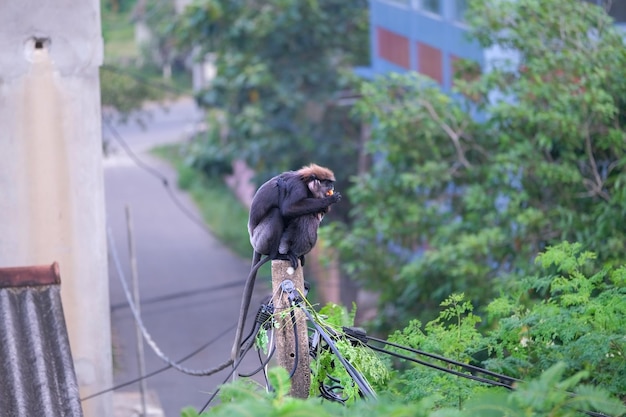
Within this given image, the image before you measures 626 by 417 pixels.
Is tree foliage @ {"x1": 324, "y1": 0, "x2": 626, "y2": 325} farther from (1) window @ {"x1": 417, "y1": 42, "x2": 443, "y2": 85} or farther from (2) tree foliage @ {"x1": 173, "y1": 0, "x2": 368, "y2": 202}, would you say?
(2) tree foliage @ {"x1": 173, "y1": 0, "x2": 368, "y2": 202}

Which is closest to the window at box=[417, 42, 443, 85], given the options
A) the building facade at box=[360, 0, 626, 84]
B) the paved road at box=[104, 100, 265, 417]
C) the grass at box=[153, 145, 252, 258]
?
the building facade at box=[360, 0, 626, 84]

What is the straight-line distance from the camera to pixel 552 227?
10.2 metres

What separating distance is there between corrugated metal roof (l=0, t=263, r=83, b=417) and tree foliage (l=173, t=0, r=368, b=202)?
8.63 m

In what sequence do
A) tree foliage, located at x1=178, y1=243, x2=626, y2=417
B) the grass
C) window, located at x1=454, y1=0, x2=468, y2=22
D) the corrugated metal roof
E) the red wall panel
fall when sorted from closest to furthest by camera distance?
1. tree foliage, located at x1=178, y1=243, x2=626, y2=417
2. the corrugated metal roof
3. window, located at x1=454, y1=0, x2=468, y2=22
4. the red wall panel
5. the grass

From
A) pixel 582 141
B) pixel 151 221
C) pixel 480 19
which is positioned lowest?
pixel 151 221

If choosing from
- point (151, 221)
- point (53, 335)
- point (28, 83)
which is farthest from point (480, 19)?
point (151, 221)

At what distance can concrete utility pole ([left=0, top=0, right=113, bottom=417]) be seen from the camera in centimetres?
733

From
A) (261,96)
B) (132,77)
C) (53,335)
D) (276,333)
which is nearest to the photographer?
(276,333)

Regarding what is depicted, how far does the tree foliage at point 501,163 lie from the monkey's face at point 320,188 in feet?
13.2

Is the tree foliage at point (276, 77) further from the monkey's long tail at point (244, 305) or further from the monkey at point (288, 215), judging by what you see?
the monkey's long tail at point (244, 305)

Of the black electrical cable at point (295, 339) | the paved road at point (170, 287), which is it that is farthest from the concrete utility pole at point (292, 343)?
the paved road at point (170, 287)

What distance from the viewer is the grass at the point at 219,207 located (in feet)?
72.5

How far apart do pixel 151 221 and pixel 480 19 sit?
14672 millimetres

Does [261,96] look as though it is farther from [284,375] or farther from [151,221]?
[284,375]
